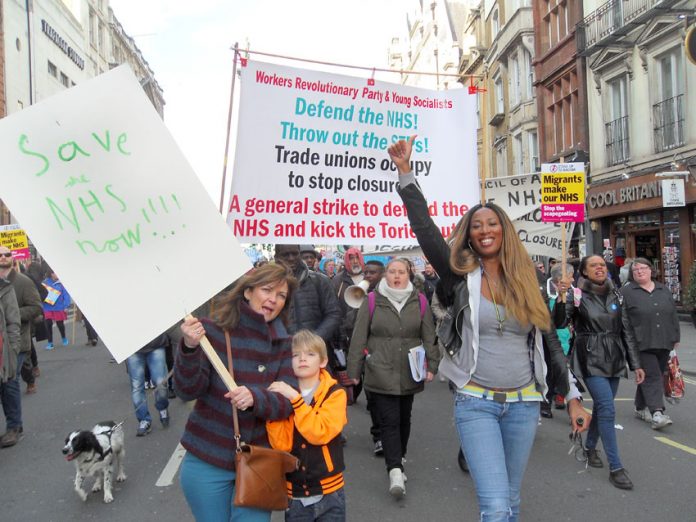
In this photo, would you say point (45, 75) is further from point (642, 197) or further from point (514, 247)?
point (514, 247)

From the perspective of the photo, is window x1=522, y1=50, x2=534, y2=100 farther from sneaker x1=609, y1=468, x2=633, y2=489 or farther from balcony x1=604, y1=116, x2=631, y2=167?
sneaker x1=609, y1=468, x2=633, y2=489

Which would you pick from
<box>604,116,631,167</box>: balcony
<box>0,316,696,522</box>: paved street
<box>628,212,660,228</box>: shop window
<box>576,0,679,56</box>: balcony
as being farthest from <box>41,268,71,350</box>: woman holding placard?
Answer: <box>576,0,679,56</box>: balcony

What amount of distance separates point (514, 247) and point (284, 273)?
1.10m

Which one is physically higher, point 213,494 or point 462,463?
point 213,494

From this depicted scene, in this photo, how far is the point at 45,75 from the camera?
34938 mm

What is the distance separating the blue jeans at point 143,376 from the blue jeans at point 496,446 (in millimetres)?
4312

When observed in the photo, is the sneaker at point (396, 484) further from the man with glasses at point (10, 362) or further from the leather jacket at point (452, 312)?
the man with glasses at point (10, 362)

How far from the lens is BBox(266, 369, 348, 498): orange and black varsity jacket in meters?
2.76

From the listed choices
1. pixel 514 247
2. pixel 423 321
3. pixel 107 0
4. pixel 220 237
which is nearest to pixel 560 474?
pixel 423 321

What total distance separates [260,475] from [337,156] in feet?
10.7

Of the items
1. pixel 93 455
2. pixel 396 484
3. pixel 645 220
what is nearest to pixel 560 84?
pixel 645 220

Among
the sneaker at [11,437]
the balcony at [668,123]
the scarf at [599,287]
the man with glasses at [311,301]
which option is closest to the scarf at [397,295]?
the man with glasses at [311,301]

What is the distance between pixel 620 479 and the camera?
15.9 feet

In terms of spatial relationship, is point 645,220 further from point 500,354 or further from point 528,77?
point 500,354
